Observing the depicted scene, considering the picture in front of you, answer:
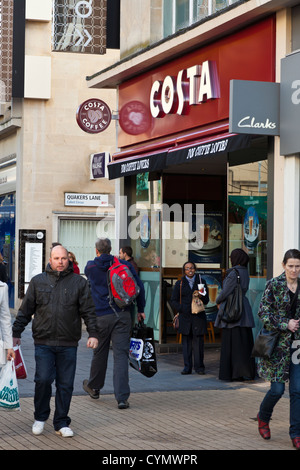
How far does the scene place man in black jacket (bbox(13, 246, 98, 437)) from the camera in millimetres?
8273

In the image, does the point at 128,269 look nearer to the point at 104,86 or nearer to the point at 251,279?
the point at 251,279

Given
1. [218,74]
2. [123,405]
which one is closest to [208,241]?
[218,74]

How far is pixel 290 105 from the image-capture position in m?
11.3

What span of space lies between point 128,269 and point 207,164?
5.42m

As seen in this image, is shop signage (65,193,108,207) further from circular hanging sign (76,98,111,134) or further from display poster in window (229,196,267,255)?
display poster in window (229,196,267,255)

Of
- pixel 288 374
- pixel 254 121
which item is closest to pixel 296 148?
pixel 254 121

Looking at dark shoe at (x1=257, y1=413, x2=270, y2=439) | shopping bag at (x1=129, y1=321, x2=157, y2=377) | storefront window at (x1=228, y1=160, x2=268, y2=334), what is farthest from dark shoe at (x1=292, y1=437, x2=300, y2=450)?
storefront window at (x1=228, y1=160, x2=268, y2=334)

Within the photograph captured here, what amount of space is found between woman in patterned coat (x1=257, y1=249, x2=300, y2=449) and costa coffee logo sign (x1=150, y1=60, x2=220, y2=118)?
571cm

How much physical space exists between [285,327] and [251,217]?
5037mm

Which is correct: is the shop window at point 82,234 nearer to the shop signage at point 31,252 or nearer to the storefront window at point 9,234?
the shop signage at point 31,252

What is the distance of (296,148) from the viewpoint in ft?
36.5

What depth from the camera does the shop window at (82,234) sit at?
23.7 meters

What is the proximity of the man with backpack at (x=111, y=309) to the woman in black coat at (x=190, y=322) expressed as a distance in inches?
98.0

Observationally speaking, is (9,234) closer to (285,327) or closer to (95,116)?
(95,116)
